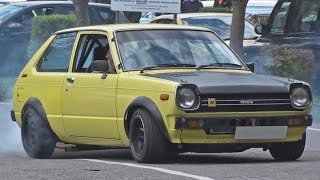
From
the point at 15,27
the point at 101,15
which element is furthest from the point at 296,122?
the point at 101,15

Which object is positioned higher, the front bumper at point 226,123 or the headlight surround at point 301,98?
the headlight surround at point 301,98

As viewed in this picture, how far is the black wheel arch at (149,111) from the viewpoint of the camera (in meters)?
9.75

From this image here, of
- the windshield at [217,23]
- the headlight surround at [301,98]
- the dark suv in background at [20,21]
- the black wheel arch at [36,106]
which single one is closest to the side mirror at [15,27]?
the dark suv in background at [20,21]

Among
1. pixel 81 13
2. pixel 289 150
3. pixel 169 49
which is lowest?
pixel 81 13

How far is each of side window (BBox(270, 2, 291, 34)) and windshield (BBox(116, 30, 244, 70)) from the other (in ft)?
29.9

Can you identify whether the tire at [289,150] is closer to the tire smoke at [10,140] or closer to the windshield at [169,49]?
the windshield at [169,49]

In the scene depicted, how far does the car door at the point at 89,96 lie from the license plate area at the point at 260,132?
142 centimetres

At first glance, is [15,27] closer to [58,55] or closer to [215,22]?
[215,22]

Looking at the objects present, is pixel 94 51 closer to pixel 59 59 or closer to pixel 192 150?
pixel 59 59

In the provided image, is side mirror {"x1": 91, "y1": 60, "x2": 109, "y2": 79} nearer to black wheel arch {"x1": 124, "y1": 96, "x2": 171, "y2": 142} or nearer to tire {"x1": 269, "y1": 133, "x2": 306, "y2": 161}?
black wheel arch {"x1": 124, "y1": 96, "x2": 171, "y2": 142}

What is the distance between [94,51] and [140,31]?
23.7 inches

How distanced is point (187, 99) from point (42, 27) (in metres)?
12.1

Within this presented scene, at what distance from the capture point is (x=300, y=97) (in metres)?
10.1

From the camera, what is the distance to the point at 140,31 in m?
11.1
